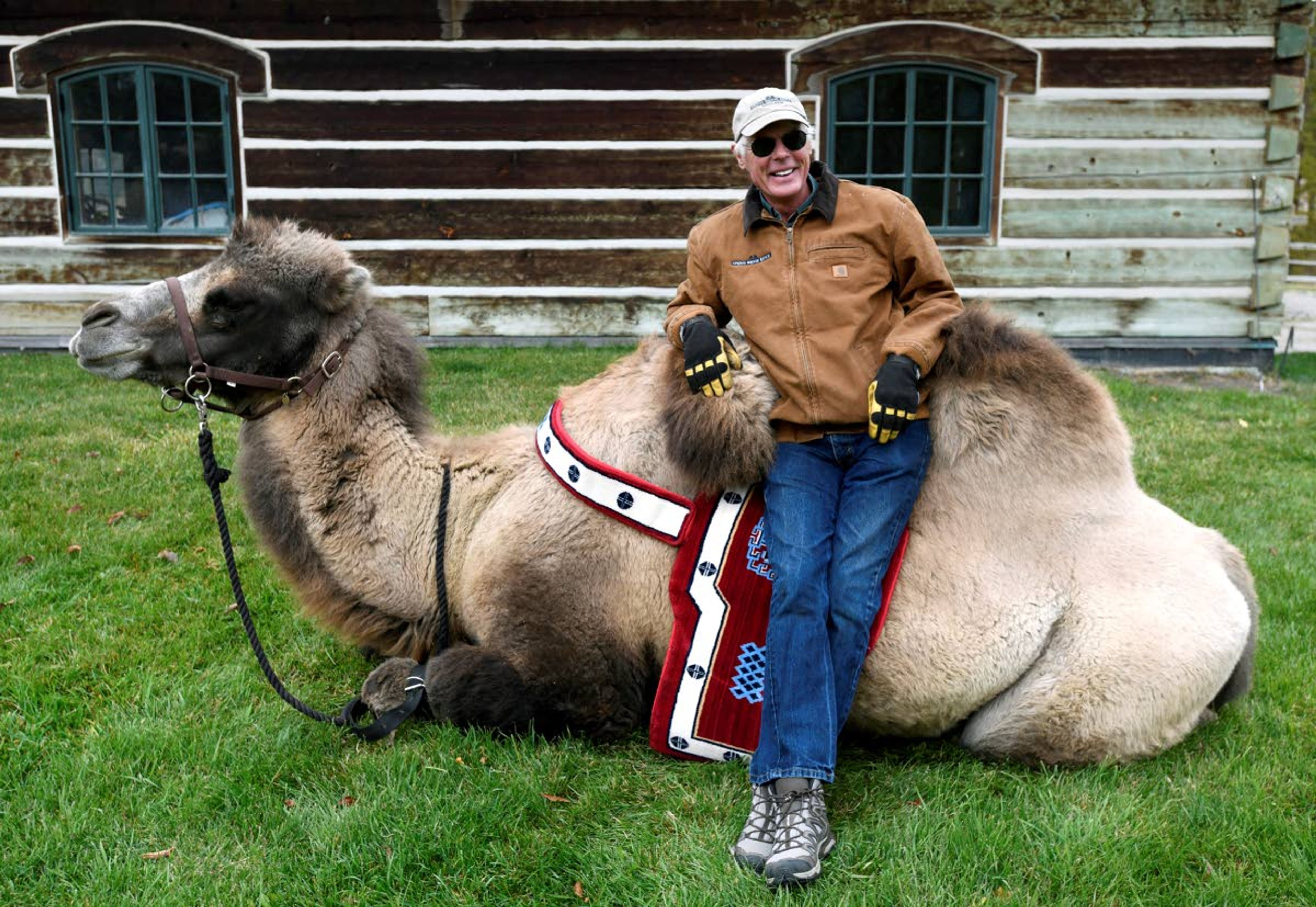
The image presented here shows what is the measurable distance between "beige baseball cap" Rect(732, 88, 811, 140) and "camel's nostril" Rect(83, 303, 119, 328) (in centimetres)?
211

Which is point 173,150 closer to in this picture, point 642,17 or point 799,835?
point 642,17

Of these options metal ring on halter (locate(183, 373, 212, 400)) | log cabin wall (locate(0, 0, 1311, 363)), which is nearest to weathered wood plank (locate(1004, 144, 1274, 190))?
log cabin wall (locate(0, 0, 1311, 363))

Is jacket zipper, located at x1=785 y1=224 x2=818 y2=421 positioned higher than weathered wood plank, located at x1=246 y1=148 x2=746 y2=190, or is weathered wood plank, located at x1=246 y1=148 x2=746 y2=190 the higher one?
weathered wood plank, located at x1=246 y1=148 x2=746 y2=190

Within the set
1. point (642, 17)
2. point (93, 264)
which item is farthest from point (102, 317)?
point (93, 264)

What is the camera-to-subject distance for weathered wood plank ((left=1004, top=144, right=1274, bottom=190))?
11289 millimetres

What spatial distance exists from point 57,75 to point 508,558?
33.5ft

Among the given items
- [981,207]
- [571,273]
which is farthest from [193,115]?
[981,207]

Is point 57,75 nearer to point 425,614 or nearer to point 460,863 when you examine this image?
point 425,614

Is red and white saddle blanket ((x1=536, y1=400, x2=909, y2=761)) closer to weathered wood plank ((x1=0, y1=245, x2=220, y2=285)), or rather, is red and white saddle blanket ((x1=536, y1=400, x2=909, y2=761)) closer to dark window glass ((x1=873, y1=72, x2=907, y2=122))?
dark window glass ((x1=873, y1=72, x2=907, y2=122))

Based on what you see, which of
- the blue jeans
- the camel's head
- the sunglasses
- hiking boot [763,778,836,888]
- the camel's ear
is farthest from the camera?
the camel's ear

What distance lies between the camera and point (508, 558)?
145 inches

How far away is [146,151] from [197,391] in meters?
9.09

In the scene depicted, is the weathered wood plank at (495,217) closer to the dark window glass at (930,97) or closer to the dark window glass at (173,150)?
the dark window glass at (173,150)

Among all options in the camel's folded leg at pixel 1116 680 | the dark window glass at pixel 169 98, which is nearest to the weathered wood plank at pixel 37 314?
the dark window glass at pixel 169 98
